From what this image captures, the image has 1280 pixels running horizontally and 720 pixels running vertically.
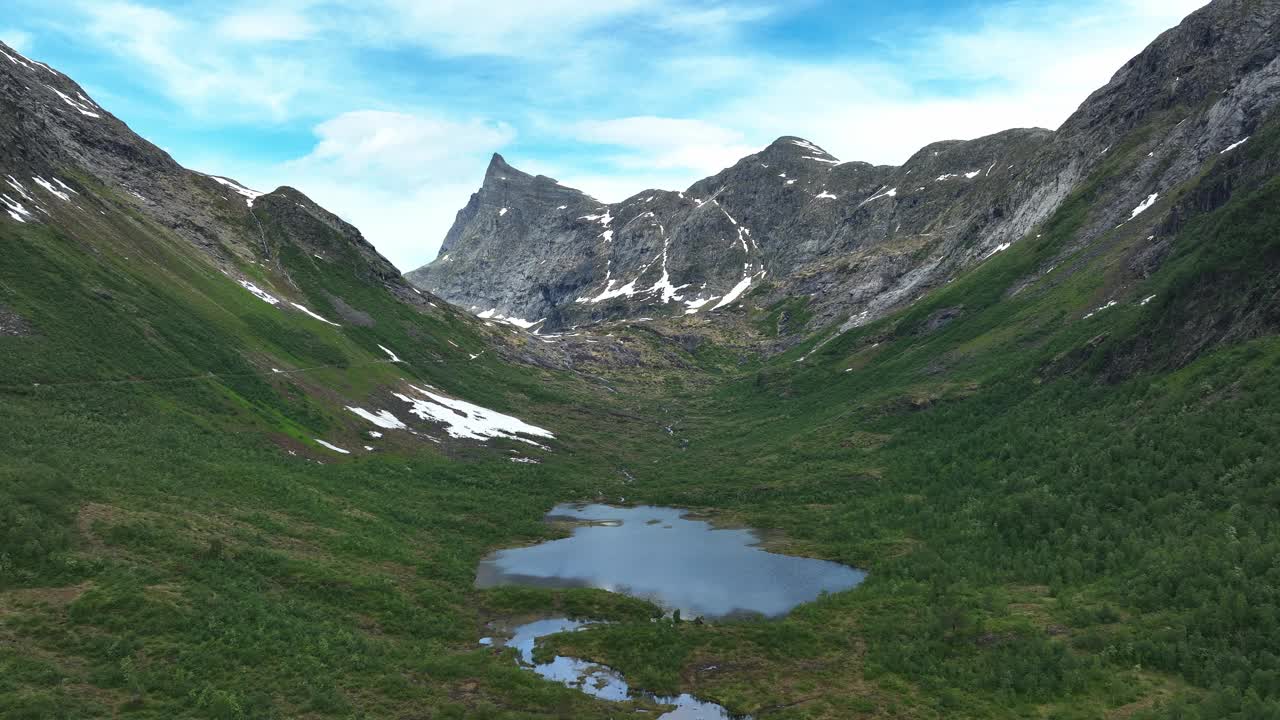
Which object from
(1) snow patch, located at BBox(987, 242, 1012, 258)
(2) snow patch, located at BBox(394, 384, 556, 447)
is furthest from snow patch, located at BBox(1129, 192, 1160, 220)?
(2) snow patch, located at BBox(394, 384, 556, 447)

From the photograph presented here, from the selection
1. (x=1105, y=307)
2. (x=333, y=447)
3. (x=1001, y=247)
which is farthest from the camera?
(x=1001, y=247)

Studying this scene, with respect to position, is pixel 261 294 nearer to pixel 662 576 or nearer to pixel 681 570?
pixel 662 576

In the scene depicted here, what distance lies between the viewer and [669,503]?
86438 millimetres

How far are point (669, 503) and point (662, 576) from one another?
94.8 ft

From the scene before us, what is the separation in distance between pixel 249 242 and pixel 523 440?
3355 inches

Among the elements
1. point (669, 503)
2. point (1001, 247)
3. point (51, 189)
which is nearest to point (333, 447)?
point (669, 503)

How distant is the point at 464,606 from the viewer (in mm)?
46812

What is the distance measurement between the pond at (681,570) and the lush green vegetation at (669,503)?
9.82 feet

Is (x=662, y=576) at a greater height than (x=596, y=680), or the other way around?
(x=662, y=576)

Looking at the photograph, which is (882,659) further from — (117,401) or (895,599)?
(117,401)

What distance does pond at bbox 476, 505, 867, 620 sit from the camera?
51.5 meters

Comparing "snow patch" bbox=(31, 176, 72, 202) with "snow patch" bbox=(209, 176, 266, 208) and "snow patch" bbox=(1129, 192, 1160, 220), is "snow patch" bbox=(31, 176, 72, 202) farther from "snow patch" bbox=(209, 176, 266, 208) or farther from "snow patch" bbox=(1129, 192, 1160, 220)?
"snow patch" bbox=(1129, 192, 1160, 220)

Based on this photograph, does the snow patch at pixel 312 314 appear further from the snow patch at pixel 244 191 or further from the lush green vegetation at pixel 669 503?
the snow patch at pixel 244 191

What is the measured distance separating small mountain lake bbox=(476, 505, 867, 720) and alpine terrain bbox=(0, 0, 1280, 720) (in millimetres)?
570
